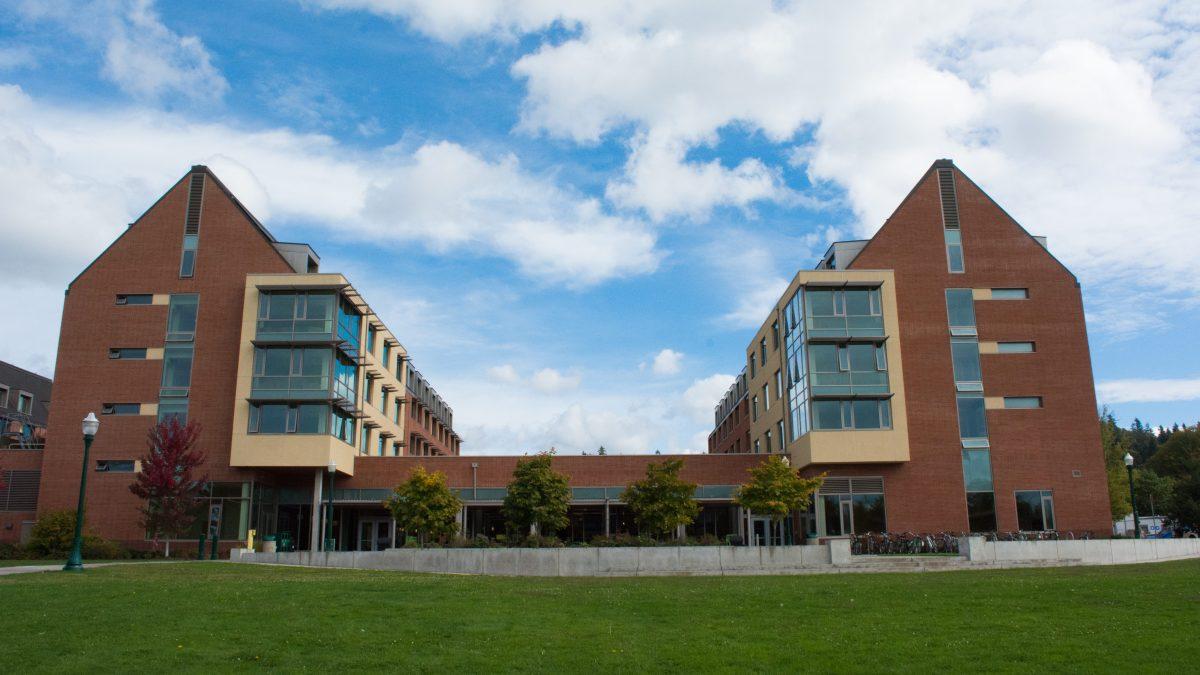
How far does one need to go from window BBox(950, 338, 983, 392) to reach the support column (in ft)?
100

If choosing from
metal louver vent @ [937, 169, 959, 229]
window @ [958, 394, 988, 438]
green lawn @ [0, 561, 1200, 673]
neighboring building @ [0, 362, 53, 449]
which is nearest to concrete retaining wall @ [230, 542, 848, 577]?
green lawn @ [0, 561, 1200, 673]

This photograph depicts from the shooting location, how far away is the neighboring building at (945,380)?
1704 inches

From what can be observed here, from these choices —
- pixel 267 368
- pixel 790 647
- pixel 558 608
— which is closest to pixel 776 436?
pixel 267 368

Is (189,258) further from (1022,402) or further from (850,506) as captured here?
(1022,402)

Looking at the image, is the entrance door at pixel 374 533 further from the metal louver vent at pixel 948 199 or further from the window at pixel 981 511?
the metal louver vent at pixel 948 199

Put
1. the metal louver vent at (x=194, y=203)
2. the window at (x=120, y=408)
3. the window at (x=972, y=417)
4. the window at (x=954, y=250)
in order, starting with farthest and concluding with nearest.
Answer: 1. the metal louver vent at (x=194, y=203)
2. the window at (x=954, y=250)
3. the window at (x=120, y=408)
4. the window at (x=972, y=417)

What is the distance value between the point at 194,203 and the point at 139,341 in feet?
24.0

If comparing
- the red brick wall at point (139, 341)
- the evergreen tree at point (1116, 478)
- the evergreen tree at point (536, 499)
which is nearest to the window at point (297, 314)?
the red brick wall at point (139, 341)

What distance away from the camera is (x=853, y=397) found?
142 feet

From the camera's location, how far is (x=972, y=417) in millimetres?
44406

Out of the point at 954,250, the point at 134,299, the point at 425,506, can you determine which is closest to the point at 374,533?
the point at 425,506

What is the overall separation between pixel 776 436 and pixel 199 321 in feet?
98.7

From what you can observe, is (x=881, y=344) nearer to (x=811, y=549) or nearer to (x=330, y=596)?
(x=811, y=549)

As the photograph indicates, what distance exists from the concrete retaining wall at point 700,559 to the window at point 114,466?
15.2 meters
